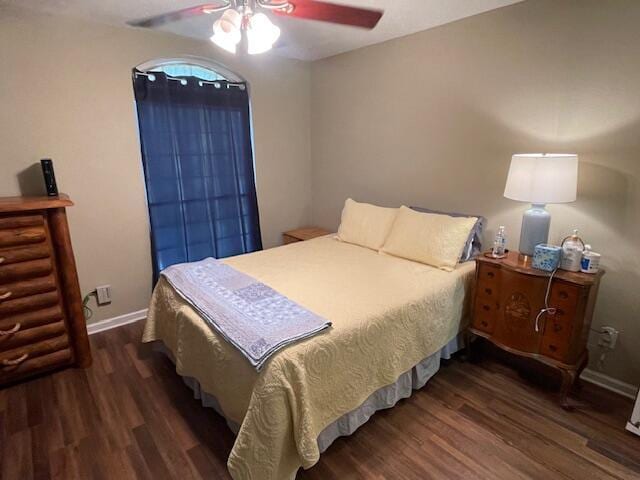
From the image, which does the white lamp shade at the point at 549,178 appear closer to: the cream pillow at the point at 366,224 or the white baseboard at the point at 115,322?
the cream pillow at the point at 366,224

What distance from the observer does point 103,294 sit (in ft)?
9.04

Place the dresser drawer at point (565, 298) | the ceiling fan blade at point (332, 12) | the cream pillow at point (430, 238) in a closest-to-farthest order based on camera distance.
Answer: the ceiling fan blade at point (332, 12) → the dresser drawer at point (565, 298) → the cream pillow at point (430, 238)

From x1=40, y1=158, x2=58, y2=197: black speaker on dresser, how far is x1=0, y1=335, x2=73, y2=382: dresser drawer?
0.95 m

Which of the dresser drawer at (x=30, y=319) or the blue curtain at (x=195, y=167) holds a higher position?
the blue curtain at (x=195, y=167)

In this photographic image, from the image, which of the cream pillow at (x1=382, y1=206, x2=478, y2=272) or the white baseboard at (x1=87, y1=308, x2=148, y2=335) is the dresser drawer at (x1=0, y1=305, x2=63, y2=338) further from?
the cream pillow at (x1=382, y1=206, x2=478, y2=272)

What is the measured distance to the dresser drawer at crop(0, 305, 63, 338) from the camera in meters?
2.03

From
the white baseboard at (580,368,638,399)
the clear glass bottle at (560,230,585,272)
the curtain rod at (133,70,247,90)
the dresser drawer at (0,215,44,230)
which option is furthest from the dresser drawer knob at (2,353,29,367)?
the white baseboard at (580,368,638,399)

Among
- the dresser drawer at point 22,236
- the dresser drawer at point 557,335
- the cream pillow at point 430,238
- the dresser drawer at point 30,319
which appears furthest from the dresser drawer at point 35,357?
the dresser drawer at point 557,335

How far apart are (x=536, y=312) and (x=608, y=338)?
1.80 ft

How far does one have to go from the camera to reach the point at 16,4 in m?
2.13

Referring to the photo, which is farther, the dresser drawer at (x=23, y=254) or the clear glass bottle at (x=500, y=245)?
the clear glass bottle at (x=500, y=245)

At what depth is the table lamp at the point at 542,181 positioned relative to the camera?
1.81 metres

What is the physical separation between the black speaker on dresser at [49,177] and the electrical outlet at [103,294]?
83 centimetres

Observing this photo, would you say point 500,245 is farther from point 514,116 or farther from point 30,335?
point 30,335
